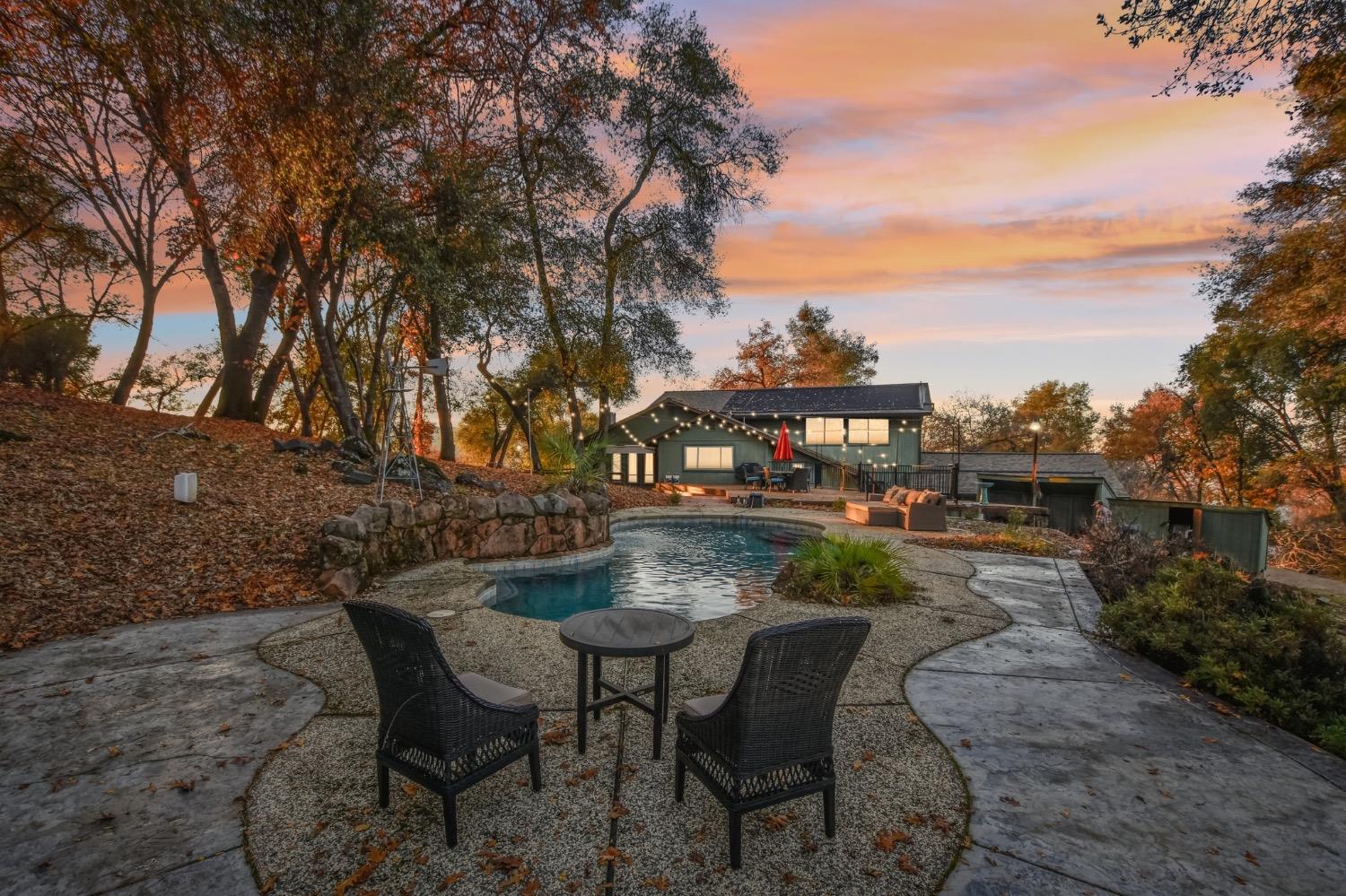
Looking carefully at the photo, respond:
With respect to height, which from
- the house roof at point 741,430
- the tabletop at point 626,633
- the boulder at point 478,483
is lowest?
the tabletop at point 626,633

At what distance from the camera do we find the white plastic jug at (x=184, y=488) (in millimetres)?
7070

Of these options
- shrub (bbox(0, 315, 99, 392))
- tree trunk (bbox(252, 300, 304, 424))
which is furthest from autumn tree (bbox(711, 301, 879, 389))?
shrub (bbox(0, 315, 99, 392))

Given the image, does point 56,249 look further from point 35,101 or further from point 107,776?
point 107,776

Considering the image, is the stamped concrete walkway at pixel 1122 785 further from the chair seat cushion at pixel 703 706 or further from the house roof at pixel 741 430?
the house roof at pixel 741 430

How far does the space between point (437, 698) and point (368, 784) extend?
992 mm

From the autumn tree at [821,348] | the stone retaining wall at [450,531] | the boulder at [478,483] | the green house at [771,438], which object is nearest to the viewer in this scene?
the stone retaining wall at [450,531]

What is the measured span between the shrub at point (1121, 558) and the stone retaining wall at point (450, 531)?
26.8 feet

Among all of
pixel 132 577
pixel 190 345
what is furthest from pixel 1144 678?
pixel 190 345

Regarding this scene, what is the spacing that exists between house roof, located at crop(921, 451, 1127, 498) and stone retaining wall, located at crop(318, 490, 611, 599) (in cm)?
1746

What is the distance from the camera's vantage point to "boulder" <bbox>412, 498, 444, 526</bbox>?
26.2ft

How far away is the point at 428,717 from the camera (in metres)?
2.32

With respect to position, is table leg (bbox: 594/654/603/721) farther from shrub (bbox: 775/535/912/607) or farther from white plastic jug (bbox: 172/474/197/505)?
white plastic jug (bbox: 172/474/197/505)

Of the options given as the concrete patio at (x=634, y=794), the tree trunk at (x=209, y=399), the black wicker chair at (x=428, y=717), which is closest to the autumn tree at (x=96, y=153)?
the tree trunk at (x=209, y=399)

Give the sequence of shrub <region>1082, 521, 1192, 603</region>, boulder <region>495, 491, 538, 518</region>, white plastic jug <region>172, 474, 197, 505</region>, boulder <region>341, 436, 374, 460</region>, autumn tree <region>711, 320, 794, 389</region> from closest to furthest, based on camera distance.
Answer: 1. shrub <region>1082, 521, 1192, 603</region>
2. white plastic jug <region>172, 474, 197, 505</region>
3. boulder <region>495, 491, 538, 518</region>
4. boulder <region>341, 436, 374, 460</region>
5. autumn tree <region>711, 320, 794, 389</region>
